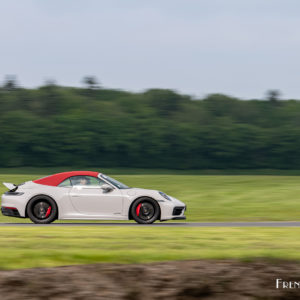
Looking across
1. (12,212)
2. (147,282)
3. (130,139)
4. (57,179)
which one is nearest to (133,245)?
(147,282)

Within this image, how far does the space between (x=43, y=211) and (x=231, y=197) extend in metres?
12.4

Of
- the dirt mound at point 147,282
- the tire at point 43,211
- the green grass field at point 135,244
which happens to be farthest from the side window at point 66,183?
the dirt mound at point 147,282

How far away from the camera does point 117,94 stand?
126 metres

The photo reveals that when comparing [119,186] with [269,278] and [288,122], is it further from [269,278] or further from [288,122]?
[288,122]

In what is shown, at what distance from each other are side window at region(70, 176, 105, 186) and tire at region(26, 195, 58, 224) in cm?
69

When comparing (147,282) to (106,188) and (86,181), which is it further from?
A: (86,181)

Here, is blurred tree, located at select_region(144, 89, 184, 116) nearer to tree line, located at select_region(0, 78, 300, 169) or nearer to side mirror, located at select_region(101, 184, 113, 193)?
tree line, located at select_region(0, 78, 300, 169)

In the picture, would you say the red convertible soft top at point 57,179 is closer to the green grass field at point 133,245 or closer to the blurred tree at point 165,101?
the green grass field at point 133,245

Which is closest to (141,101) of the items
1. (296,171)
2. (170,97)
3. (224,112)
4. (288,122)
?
(170,97)

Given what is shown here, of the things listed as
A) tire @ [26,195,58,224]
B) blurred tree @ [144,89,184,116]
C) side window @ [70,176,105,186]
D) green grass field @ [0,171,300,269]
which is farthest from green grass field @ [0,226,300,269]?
blurred tree @ [144,89,184,116]

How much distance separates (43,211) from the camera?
1359cm

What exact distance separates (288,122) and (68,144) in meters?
39.5

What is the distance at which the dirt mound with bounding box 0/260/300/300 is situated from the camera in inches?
277

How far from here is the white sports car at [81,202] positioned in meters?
13.5
